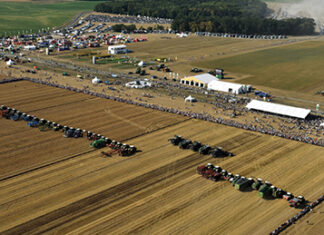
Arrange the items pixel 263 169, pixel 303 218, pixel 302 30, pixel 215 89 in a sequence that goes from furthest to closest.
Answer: pixel 302 30
pixel 215 89
pixel 263 169
pixel 303 218

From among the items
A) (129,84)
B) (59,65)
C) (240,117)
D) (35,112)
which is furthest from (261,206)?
(59,65)

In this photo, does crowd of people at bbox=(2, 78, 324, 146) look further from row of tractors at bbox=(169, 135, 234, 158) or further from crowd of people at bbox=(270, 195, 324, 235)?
crowd of people at bbox=(270, 195, 324, 235)

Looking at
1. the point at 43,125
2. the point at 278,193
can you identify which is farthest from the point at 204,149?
the point at 43,125

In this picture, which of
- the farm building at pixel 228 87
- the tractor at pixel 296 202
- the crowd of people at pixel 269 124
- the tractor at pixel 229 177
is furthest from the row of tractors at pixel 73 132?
the farm building at pixel 228 87

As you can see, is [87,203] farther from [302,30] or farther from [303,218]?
[302,30]

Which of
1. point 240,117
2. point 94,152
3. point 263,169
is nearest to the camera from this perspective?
point 263,169

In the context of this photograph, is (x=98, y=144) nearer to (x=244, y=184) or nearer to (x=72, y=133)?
(x=72, y=133)
